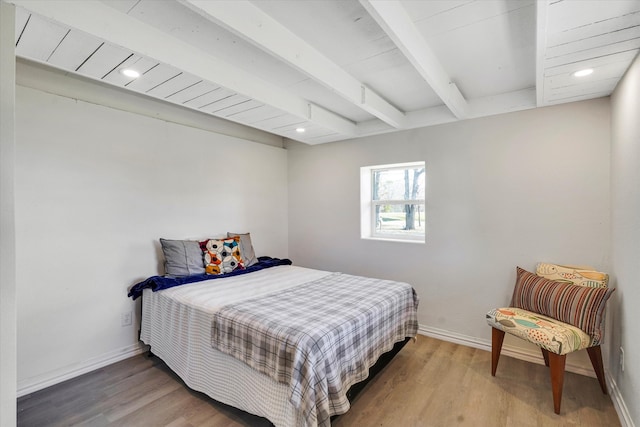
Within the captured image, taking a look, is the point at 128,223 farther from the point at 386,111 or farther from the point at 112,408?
the point at 386,111

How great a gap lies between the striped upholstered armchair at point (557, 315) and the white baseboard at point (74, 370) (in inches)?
121

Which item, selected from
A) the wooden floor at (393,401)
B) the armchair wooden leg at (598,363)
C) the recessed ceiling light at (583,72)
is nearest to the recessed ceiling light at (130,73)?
the wooden floor at (393,401)

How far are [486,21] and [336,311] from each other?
6.32 ft

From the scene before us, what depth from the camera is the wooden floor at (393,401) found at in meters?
1.85

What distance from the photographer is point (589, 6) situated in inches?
49.6

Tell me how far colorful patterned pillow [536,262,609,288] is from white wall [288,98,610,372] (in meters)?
0.11

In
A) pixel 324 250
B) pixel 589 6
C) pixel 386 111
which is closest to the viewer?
pixel 589 6

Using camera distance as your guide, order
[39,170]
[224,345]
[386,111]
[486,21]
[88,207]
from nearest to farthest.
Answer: [486,21] → [224,345] → [39,170] → [88,207] → [386,111]

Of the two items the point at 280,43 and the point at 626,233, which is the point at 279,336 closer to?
the point at 280,43

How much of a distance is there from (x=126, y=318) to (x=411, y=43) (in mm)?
3100

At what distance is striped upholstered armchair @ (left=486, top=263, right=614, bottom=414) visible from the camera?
1.91 metres

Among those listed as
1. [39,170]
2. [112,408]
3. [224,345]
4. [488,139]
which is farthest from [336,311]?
[39,170]

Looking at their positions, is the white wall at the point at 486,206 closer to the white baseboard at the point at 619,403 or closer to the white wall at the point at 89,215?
the white baseboard at the point at 619,403

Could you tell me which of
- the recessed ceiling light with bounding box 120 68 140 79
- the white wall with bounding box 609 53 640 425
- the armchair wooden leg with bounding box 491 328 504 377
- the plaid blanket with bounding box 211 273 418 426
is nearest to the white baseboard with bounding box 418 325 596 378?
the white wall with bounding box 609 53 640 425
